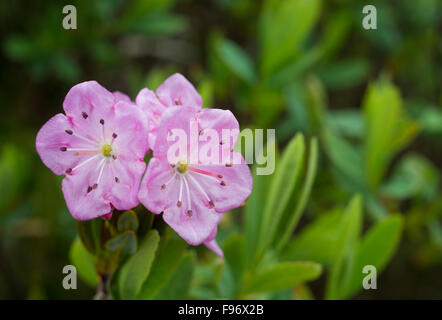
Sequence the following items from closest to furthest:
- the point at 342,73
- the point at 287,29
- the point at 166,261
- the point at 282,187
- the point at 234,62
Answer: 1. the point at 166,261
2. the point at 282,187
3. the point at 287,29
4. the point at 234,62
5. the point at 342,73

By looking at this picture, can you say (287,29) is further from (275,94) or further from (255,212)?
(255,212)

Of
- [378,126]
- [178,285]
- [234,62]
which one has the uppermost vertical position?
[234,62]

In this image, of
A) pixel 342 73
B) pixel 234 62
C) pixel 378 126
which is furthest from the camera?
pixel 342 73

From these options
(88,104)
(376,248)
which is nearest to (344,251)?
(376,248)

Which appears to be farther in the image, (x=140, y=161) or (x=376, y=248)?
(x=376, y=248)

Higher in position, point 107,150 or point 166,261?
point 107,150

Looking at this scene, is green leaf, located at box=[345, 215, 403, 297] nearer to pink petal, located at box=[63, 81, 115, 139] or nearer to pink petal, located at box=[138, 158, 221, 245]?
pink petal, located at box=[138, 158, 221, 245]

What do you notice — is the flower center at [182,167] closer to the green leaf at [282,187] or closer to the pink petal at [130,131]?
the pink petal at [130,131]
